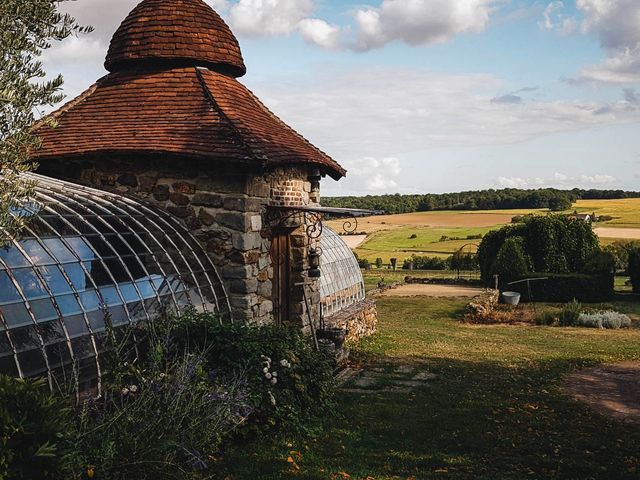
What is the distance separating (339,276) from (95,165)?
29.0 ft

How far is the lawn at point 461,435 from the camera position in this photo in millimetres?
6859

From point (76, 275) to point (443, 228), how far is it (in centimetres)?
5733

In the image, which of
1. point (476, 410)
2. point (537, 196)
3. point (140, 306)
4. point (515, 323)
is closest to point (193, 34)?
point (140, 306)

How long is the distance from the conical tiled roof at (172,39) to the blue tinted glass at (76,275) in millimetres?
6122

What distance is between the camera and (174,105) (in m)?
11.5

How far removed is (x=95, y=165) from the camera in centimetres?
1098

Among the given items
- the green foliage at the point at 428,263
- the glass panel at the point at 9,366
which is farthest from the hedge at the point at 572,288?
the glass panel at the point at 9,366

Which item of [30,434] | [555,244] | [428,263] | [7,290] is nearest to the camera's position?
[30,434]

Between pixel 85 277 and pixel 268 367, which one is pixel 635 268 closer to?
pixel 268 367

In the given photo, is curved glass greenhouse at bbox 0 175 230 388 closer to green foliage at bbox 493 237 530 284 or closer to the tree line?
green foliage at bbox 493 237 530 284

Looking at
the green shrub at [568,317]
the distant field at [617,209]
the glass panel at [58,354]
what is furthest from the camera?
the distant field at [617,209]

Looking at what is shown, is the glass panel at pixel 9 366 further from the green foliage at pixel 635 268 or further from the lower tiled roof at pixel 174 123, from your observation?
the green foliage at pixel 635 268

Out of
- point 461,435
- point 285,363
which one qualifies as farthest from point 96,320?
point 461,435

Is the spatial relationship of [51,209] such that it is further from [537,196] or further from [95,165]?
[537,196]
